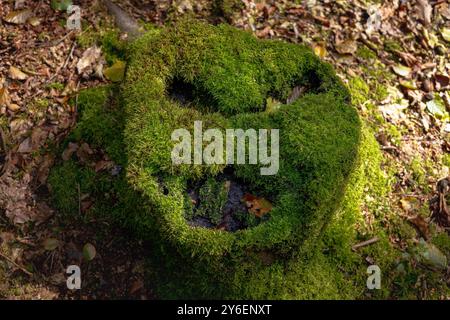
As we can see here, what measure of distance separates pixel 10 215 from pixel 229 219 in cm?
183

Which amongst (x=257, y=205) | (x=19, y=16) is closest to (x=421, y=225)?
(x=257, y=205)

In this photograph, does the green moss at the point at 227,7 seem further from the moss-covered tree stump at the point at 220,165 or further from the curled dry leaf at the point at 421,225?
the curled dry leaf at the point at 421,225

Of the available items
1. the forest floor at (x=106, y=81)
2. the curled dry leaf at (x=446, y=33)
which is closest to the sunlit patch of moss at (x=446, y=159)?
the forest floor at (x=106, y=81)

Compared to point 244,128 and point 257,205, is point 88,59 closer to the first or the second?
point 244,128

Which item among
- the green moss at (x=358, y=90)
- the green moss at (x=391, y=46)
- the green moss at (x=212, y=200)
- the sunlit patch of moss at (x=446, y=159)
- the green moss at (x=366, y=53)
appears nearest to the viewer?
the green moss at (x=212, y=200)

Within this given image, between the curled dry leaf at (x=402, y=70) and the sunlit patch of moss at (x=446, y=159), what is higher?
the curled dry leaf at (x=402, y=70)

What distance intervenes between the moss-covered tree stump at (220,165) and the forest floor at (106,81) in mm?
251

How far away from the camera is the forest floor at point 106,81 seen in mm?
3680

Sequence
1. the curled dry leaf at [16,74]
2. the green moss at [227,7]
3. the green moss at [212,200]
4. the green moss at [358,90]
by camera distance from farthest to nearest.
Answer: the green moss at [227,7], the green moss at [358,90], the curled dry leaf at [16,74], the green moss at [212,200]

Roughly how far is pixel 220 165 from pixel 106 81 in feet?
5.51

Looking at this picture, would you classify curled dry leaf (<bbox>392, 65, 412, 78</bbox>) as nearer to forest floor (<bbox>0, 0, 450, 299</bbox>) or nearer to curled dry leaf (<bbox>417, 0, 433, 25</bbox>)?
forest floor (<bbox>0, 0, 450, 299</bbox>)

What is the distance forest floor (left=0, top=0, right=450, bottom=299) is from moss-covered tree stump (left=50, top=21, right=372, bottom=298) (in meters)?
0.25

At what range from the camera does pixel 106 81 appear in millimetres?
4391

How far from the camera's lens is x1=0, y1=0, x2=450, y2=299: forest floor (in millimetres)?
3680
